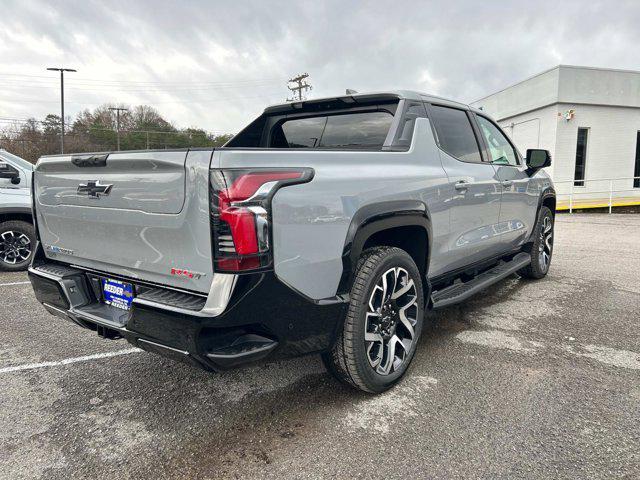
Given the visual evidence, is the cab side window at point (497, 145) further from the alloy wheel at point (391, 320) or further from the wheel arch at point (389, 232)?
the alloy wheel at point (391, 320)

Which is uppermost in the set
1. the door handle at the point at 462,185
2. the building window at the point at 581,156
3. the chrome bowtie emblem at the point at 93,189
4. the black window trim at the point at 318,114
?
the building window at the point at 581,156

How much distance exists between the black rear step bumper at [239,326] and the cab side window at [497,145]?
2761mm

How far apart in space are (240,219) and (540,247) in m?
4.74

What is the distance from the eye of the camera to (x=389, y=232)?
2.95m

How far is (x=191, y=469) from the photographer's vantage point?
7.01 ft

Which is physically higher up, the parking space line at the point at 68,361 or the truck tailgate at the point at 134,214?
the truck tailgate at the point at 134,214

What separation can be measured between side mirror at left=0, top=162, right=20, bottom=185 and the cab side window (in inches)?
244

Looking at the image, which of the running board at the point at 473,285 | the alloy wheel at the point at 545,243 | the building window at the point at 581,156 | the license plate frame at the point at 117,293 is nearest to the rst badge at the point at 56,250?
the license plate frame at the point at 117,293

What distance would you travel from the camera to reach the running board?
3.38 meters

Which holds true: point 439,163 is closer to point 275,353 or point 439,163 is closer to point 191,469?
point 275,353

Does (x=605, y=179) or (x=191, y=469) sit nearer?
(x=191, y=469)

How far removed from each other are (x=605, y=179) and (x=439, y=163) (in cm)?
1685

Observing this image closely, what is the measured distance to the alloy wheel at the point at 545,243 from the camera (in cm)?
562

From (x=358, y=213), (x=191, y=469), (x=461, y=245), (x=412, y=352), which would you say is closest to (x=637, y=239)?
(x=461, y=245)
